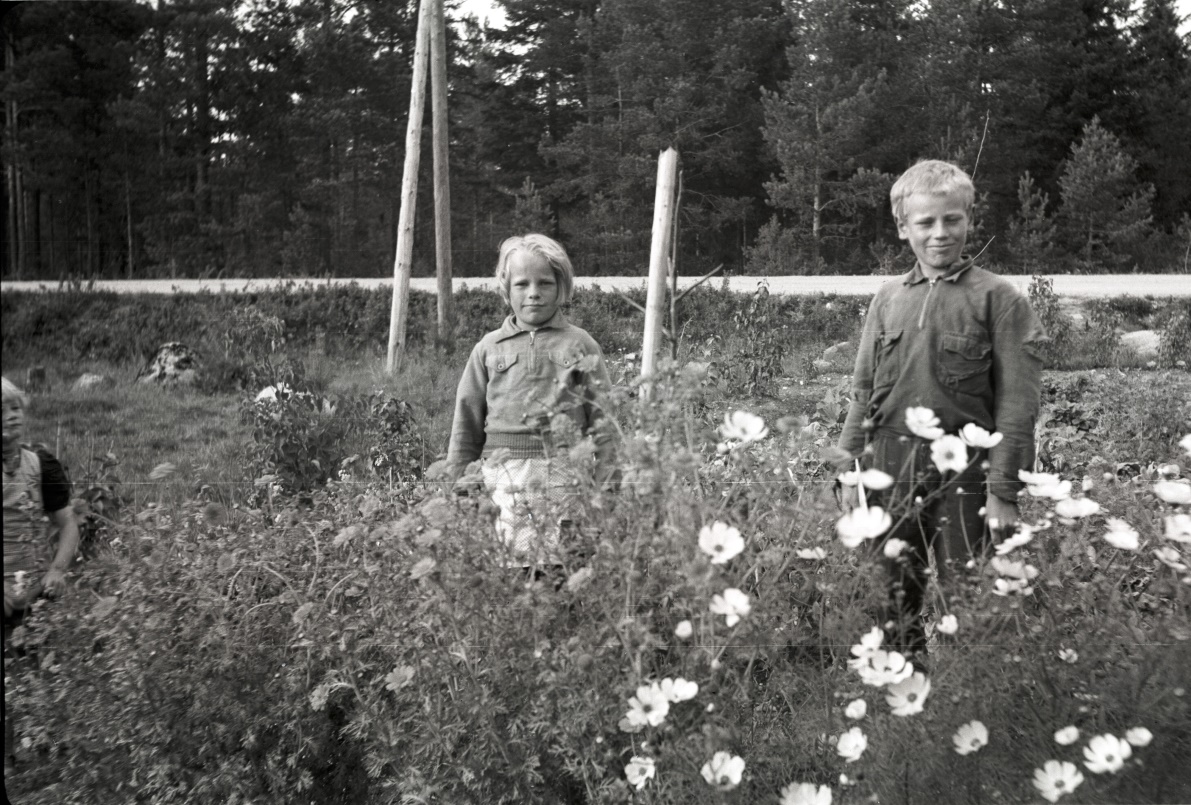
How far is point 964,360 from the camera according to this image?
5.51 ft

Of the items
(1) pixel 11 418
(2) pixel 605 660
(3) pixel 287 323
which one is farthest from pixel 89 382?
(2) pixel 605 660

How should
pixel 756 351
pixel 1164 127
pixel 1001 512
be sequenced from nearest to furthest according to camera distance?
pixel 1001 512, pixel 1164 127, pixel 756 351

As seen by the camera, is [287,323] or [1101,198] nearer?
[1101,198]

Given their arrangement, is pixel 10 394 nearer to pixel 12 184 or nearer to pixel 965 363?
pixel 12 184

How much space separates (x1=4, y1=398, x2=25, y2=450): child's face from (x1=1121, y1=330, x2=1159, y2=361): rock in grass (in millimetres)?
2732

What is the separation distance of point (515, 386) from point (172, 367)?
124 cm

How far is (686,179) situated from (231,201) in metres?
1.30

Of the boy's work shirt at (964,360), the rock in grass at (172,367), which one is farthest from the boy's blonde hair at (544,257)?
the rock in grass at (172,367)

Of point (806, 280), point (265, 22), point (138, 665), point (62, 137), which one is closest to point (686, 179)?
point (806, 280)

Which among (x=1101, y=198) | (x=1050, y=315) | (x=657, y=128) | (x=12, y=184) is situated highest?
(x=657, y=128)

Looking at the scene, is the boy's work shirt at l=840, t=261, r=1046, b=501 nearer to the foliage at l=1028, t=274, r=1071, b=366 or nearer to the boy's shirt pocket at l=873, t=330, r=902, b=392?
the boy's shirt pocket at l=873, t=330, r=902, b=392

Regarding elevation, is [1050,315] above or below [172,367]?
above

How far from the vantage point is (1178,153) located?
244 cm

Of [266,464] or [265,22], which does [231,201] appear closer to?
[265,22]
